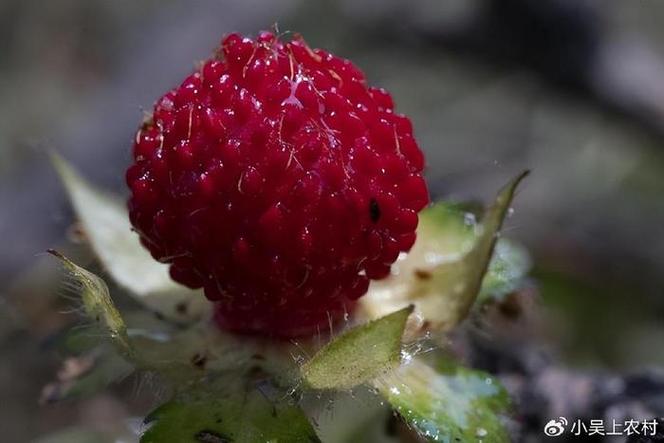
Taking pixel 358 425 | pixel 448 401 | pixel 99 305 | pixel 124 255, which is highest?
pixel 99 305

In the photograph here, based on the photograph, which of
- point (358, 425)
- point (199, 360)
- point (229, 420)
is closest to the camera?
point (229, 420)

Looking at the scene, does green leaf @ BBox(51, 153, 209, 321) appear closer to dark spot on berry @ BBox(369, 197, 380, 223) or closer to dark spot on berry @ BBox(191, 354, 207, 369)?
dark spot on berry @ BBox(191, 354, 207, 369)

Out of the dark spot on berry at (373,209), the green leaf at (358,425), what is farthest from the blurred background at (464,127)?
the dark spot on berry at (373,209)

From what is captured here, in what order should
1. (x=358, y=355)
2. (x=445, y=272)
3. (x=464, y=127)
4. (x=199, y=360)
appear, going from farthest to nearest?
(x=464, y=127)
(x=445, y=272)
(x=199, y=360)
(x=358, y=355)

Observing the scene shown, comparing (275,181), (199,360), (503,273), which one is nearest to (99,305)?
(199,360)

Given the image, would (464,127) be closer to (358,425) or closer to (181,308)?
(358,425)

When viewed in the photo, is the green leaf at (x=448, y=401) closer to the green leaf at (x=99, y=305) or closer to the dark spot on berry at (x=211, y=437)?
the dark spot on berry at (x=211, y=437)

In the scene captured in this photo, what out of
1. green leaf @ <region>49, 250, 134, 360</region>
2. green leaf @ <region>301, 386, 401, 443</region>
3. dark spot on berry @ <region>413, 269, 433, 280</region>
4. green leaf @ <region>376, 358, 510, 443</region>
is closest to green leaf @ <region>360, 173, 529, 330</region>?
dark spot on berry @ <region>413, 269, 433, 280</region>
